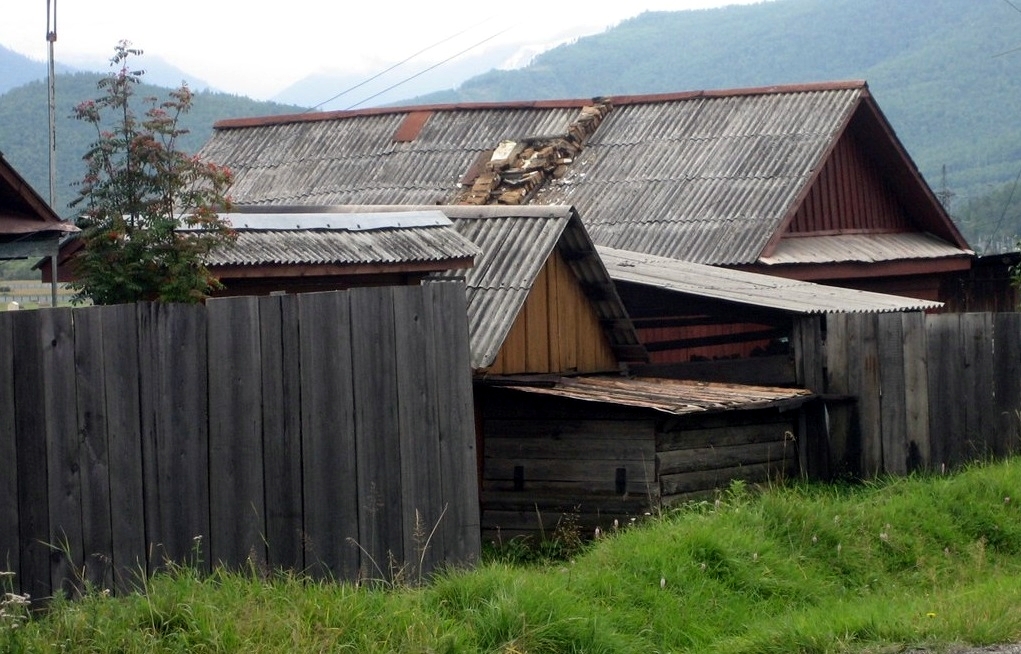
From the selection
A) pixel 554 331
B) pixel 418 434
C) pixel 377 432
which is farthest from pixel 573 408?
pixel 377 432

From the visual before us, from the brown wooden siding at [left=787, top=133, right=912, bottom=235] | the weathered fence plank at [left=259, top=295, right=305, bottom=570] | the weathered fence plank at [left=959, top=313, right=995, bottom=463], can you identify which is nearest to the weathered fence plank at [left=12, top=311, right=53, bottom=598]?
the weathered fence plank at [left=259, top=295, right=305, bottom=570]

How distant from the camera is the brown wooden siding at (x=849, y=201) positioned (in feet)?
70.9

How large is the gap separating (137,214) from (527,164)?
1464 cm

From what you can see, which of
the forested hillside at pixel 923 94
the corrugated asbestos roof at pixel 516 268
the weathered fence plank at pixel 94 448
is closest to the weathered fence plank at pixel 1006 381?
the corrugated asbestos roof at pixel 516 268

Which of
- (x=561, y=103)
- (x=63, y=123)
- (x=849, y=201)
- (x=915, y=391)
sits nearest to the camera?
(x=915, y=391)

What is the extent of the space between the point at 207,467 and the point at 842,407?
6.77 metres

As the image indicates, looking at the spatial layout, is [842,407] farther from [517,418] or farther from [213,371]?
[213,371]

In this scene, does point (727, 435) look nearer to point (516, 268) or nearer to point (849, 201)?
point (516, 268)

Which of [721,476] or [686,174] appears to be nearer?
[721,476]

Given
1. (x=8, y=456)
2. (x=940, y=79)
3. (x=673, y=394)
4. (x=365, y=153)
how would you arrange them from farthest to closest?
(x=940, y=79) → (x=365, y=153) → (x=673, y=394) → (x=8, y=456)

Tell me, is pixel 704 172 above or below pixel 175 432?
above

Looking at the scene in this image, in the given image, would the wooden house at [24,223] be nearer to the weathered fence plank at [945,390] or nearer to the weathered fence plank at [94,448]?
the weathered fence plank at [94,448]

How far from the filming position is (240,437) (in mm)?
6625

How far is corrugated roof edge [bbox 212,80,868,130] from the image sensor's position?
902 inches
